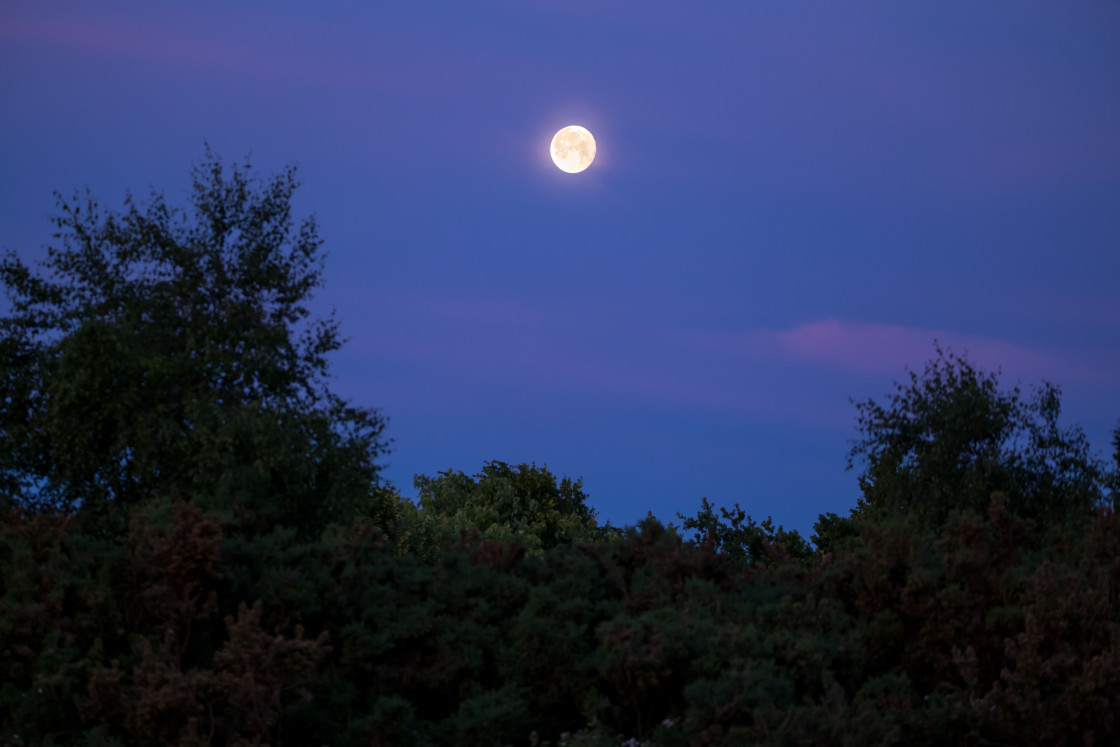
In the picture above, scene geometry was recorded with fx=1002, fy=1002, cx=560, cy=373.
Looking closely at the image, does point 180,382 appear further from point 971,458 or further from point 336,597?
point 971,458

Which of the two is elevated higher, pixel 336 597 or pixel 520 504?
pixel 520 504

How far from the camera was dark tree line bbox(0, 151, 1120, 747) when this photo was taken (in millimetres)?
12523

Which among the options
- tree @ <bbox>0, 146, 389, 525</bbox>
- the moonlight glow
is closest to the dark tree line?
tree @ <bbox>0, 146, 389, 525</bbox>

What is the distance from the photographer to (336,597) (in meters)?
14.2

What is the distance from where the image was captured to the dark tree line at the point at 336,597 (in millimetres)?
12523

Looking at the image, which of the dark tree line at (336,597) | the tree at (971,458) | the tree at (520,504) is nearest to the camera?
the dark tree line at (336,597)

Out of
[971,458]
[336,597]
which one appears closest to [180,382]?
[336,597]

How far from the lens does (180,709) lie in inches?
472

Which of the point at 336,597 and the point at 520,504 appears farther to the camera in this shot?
the point at 520,504

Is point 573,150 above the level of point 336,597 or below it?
above

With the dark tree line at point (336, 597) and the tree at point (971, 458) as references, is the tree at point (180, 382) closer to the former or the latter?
the dark tree line at point (336, 597)

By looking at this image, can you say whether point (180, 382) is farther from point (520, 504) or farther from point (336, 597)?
point (520, 504)

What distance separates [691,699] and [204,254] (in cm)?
1274

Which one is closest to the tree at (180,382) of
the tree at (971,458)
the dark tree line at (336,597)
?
the dark tree line at (336,597)
